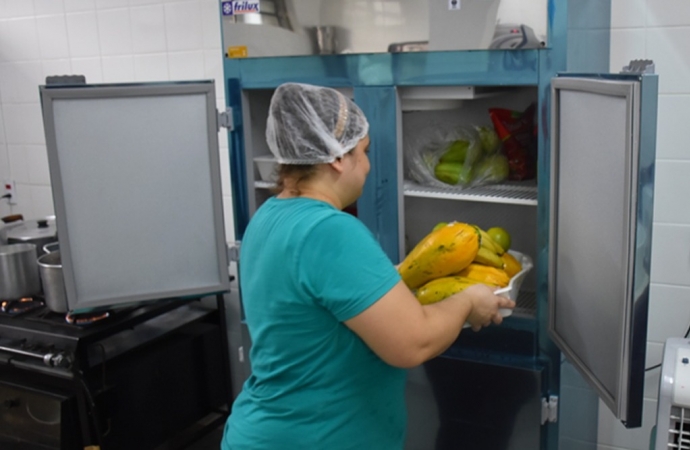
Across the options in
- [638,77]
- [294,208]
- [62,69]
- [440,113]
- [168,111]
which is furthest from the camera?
[62,69]

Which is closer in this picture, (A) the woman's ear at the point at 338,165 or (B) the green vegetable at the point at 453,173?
(A) the woman's ear at the point at 338,165

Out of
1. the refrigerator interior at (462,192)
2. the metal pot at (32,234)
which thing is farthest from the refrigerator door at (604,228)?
the metal pot at (32,234)

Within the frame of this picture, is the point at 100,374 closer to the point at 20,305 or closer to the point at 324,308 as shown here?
the point at 20,305

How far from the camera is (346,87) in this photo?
197cm

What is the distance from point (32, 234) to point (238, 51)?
3.82 ft

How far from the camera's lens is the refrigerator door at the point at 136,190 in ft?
6.75

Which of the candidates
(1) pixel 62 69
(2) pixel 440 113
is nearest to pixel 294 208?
(2) pixel 440 113

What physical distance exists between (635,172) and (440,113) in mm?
1138

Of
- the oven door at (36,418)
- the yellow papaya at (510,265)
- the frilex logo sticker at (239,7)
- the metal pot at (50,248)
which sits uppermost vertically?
the frilex logo sticker at (239,7)

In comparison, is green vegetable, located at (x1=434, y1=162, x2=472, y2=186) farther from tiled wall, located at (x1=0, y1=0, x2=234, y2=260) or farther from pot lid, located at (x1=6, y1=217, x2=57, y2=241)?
pot lid, located at (x1=6, y1=217, x2=57, y2=241)

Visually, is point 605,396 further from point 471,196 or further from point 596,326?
point 471,196

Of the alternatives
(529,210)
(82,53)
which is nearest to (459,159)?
(529,210)

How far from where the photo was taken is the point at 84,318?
89.7 inches

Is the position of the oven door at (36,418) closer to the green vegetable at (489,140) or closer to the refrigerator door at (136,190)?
the refrigerator door at (136,190)
